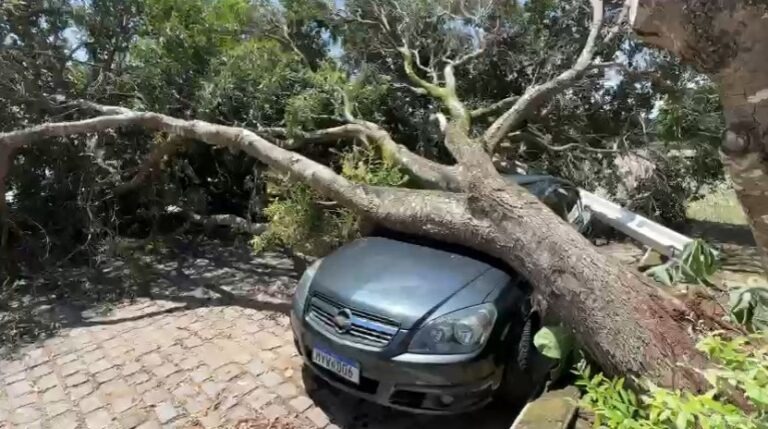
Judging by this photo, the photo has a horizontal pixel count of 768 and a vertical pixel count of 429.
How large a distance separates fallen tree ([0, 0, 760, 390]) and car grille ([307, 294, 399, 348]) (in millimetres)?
1027

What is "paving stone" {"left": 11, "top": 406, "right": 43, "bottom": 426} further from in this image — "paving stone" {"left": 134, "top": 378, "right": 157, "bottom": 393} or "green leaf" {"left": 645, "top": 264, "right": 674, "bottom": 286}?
"green leaf" {"left": 645, "top": 264, "right": 674, "bottom": 286}

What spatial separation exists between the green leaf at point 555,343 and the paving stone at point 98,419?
9.05 feet

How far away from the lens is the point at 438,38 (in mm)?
8438

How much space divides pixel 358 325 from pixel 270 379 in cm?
109

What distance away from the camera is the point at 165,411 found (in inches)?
141

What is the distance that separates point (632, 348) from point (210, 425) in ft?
8.47

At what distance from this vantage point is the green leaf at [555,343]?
323 centimetres

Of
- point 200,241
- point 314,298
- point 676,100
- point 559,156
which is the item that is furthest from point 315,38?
point 314,298

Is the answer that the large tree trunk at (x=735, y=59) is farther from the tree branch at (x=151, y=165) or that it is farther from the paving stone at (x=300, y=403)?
the tree branch at (x=151, y=165)

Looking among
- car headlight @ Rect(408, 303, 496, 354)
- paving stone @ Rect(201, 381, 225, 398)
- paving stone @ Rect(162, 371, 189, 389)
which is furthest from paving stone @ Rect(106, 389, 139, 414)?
car headlight @ Rect(408, 303, 496, 354)

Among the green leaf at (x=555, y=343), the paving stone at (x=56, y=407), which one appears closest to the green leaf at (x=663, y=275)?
the green leaf at (x=555, y=343)

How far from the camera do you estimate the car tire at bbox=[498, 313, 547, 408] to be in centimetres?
344

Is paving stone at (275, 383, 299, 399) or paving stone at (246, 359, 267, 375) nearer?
paving stone at (275, 383, 299, 399)

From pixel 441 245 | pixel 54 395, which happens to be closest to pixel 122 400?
pixel 54 395
